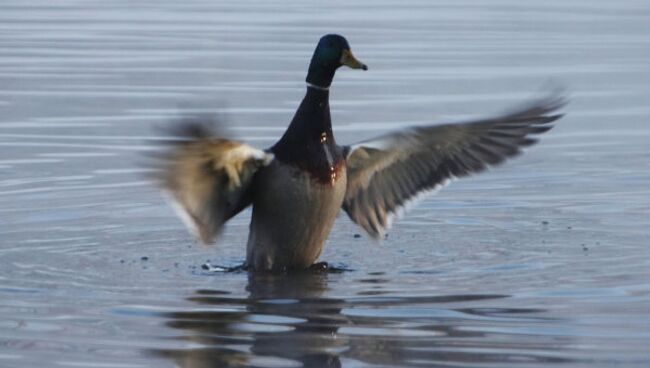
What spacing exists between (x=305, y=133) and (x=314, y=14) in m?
13.2

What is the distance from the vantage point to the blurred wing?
10.2m

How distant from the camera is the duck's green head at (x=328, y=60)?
999cm

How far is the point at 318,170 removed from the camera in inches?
382

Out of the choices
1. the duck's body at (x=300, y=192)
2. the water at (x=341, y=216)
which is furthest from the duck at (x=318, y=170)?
the water at (x=341, y=216)

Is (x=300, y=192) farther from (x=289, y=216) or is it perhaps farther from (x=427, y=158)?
(x=427, y=158)

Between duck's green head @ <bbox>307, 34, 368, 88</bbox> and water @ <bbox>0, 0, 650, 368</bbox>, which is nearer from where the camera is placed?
water @ <bbox>0, 0, 650, 368</bbox>

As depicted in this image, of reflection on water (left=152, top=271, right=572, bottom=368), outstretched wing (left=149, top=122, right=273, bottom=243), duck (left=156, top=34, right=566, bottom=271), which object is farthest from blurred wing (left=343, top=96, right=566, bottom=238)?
reflection on water (left=152, top=271, right=572, bottom=368)

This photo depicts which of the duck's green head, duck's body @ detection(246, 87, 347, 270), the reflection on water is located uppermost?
the duck's green head

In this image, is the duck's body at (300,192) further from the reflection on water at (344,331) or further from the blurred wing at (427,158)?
the reflection on water at (344,331)

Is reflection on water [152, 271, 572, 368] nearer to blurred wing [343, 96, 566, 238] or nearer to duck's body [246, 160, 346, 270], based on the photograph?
duck's body [246, 160, 346, 270]

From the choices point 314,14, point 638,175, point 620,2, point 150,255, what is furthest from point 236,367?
point 620,2

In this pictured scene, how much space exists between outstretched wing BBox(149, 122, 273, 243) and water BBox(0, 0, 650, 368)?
0.34 m

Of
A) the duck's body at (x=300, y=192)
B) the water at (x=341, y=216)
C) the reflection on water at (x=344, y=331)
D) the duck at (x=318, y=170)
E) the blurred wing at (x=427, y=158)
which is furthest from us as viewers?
the blurred wing at (x=427, y=158)

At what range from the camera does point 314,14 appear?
2281 centimetres
